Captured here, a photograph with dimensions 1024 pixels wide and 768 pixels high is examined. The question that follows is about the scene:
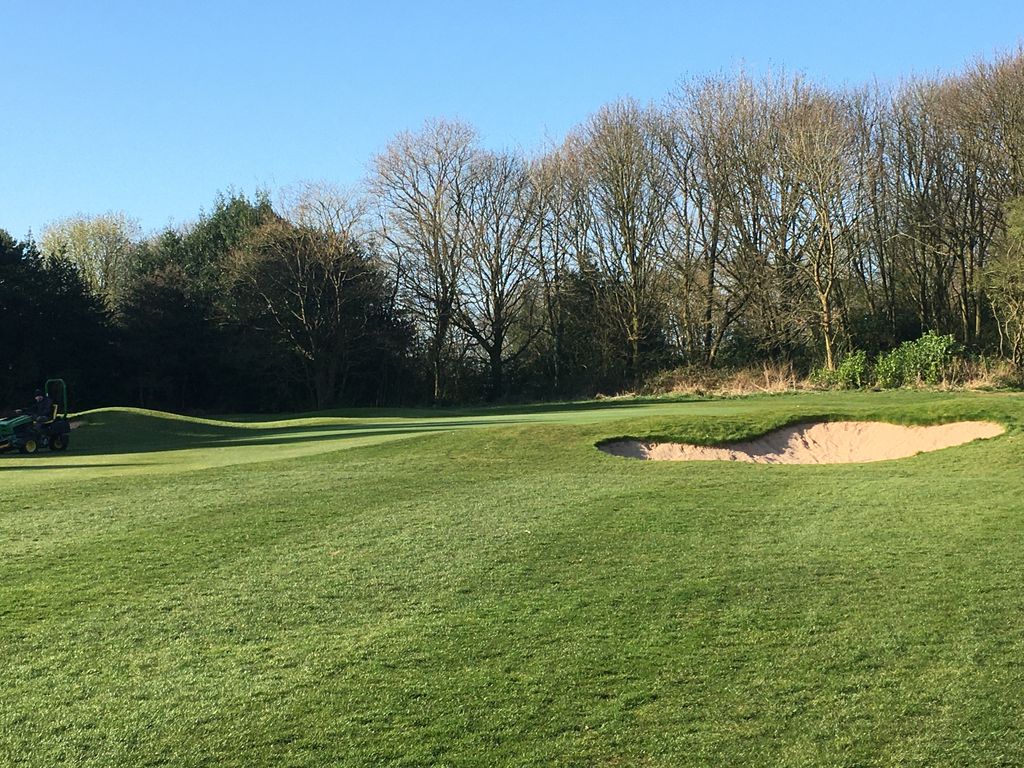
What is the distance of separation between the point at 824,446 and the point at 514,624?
1312cm

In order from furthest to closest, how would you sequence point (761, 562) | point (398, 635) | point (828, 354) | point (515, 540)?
point (828, 354), point (515, 540), point (761, 562), point (398, 635)

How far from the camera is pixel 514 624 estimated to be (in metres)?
5.72

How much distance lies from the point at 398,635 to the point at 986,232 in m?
37.7

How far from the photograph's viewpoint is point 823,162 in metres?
35.8

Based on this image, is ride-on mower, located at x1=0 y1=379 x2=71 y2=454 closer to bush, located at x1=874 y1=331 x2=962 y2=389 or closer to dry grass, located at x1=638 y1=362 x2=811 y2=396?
dry grass, located at x1=638 y1=362 x2=811 y2=396

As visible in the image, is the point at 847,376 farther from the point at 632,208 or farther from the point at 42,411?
the point at 42,411

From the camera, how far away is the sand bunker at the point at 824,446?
54.3ft

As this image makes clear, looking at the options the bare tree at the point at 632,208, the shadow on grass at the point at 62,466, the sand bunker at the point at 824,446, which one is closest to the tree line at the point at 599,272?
the bare tree at the point at 632,208

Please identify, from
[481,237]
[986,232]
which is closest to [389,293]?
[481,237]

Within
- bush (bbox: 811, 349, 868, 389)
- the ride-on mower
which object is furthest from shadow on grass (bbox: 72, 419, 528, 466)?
bush (bbox: 811, 349, 868, 389)

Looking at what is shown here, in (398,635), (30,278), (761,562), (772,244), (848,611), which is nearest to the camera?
(398,635)

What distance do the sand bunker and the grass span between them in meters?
5.28

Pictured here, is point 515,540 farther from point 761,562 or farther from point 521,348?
point 521,348

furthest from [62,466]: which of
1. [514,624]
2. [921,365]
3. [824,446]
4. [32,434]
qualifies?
[921,365]
